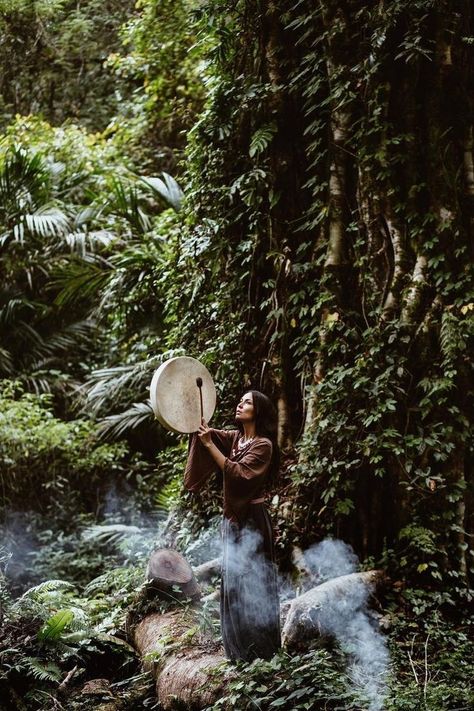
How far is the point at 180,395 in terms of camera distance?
480 centimetres

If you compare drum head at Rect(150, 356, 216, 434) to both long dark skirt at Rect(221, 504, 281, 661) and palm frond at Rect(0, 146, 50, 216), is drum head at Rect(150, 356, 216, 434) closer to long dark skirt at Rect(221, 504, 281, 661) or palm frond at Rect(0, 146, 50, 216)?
long dark skirt at Rect(221, 504, 281, 661)

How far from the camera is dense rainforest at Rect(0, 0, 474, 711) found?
207 inches

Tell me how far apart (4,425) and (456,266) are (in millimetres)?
5404

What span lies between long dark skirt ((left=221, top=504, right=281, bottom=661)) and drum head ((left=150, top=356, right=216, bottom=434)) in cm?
65

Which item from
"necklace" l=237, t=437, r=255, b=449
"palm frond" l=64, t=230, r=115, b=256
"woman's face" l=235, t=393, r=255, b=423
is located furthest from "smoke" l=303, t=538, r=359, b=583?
"palm frond" l=64, t=230, r=115, b=256

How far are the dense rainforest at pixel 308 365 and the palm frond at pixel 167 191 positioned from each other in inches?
1.0

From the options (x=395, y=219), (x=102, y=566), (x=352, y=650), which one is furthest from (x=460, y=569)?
(x=102, y=566)

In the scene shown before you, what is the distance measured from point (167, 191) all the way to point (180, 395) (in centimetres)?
517

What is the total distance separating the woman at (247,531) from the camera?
4.75 meters

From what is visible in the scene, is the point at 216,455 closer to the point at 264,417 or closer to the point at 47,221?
the point at 264,417

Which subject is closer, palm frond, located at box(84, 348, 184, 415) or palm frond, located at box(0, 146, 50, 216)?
palm frond, located at box(84, 348, 184, 415)

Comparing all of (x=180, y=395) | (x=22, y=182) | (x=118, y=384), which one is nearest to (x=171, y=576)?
(x=180, y=395)

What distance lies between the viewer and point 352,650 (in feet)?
16.1

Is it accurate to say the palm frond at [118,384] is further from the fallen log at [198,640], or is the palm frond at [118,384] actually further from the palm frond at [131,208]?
the fallen log at [198,640]
